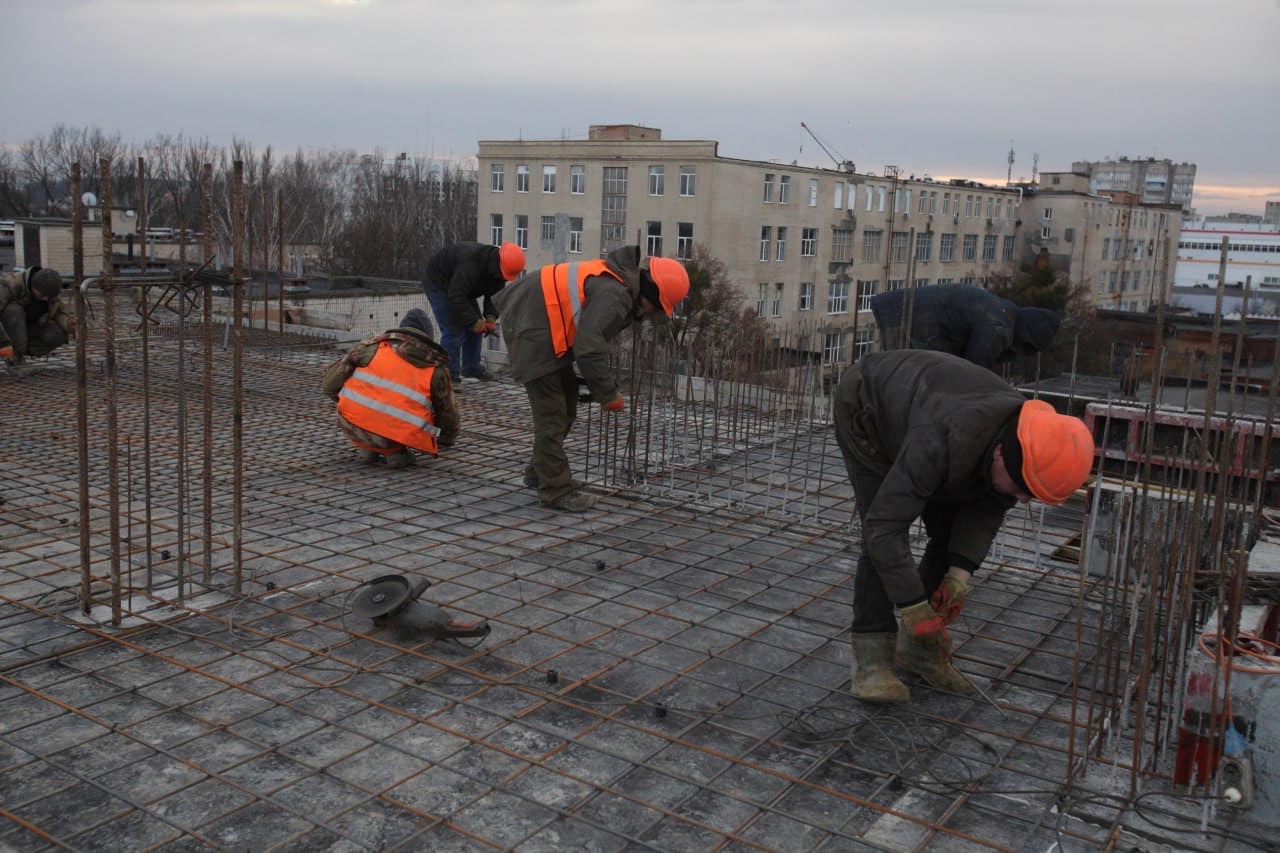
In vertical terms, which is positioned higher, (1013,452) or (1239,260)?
(1239,260)

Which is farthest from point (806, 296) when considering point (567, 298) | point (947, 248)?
point (567, 298)

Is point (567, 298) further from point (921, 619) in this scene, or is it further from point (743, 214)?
point (743, 214)

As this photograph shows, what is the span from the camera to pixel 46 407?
7523 mm

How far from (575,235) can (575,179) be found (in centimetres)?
160

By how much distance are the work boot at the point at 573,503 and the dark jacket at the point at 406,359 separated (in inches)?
42.8

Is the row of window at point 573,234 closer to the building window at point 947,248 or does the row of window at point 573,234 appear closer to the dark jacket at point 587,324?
the building window at point 947,248

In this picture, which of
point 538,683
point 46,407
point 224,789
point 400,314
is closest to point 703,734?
point 538,683

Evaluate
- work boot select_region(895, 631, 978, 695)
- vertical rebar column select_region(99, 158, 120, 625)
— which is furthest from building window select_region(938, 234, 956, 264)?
vertical rebar column select_region(99, 158, 120, 625)

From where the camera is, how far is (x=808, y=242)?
31109 millimetres

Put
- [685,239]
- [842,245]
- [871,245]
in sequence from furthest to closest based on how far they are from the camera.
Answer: [871,245] → [842,245] → [685,239]

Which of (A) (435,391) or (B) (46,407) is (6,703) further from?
(B) (46,407)

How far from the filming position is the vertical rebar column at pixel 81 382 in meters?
3.37

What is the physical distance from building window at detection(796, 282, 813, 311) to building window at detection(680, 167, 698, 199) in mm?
4914

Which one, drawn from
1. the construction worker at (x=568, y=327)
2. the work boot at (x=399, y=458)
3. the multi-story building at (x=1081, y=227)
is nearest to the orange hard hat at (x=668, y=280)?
the construction worker at (x=568, y=327)
